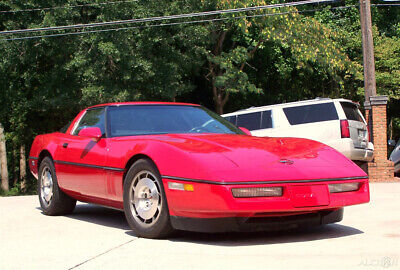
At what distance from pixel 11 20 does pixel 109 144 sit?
718 inches

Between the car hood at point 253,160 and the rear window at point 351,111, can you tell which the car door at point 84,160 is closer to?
the car hood at point 253,160

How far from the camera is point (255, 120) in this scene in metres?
15.1

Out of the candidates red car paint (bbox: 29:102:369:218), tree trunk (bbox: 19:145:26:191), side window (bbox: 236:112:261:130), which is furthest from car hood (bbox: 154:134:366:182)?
tree trunk (bbox: 19:145:26:191)

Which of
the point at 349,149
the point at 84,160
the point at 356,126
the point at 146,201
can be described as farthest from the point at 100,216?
the point at 356,126

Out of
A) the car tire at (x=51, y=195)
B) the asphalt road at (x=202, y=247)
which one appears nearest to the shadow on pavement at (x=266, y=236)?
the asphalt road at (x=202, y=247)

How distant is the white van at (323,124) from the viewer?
13625 mm

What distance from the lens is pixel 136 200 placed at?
5.67 meters

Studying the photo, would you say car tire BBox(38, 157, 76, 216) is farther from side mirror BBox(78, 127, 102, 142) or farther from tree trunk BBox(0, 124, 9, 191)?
tree trunk BBox(0, 124, 9, 191)

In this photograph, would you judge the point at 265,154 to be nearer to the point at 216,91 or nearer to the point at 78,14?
the point at 78,14

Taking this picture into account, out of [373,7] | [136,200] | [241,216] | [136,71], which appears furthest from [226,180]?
[373,7]

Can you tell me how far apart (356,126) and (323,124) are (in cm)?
76

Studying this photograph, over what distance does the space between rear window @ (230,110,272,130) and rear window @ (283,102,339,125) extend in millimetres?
487

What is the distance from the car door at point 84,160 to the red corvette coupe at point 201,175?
0.5 inches

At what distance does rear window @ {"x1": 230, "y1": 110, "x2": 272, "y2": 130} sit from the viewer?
48.6 feet
